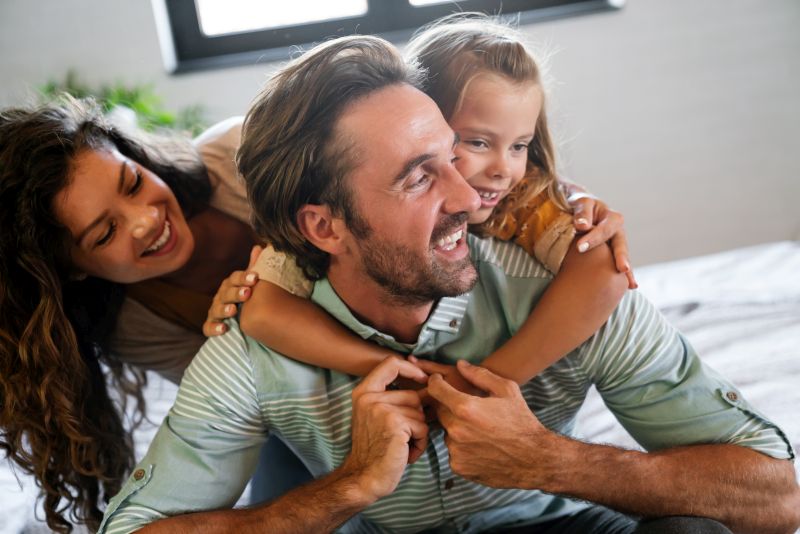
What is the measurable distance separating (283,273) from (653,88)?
241cm

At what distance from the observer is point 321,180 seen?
53.4 inches

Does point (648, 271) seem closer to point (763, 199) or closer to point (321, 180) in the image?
point (763, 199)

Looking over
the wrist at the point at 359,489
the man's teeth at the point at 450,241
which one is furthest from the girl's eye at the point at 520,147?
the wrist at the point at 359,489

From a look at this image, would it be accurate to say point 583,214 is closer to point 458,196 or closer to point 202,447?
point 458,196

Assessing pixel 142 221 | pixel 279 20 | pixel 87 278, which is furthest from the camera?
pixel 279 20

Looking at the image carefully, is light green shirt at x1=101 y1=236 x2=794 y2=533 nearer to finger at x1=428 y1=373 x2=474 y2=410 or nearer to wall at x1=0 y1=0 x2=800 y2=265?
finger at x1=428 y1=373 x2=474 y2=410

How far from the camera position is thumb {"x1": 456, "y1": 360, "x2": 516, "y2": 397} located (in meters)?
1.30

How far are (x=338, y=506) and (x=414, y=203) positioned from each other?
514mm

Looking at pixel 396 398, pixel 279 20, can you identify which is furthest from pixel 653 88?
pixel 396 398

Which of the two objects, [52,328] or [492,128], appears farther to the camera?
[52,328]

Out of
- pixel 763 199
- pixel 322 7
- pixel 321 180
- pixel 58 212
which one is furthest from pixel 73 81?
pixel 763 199

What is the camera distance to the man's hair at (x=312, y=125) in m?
1.30

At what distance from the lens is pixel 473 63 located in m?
1.44

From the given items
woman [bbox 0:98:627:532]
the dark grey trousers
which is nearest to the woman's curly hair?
woman [bbox 0:98:627:532]
